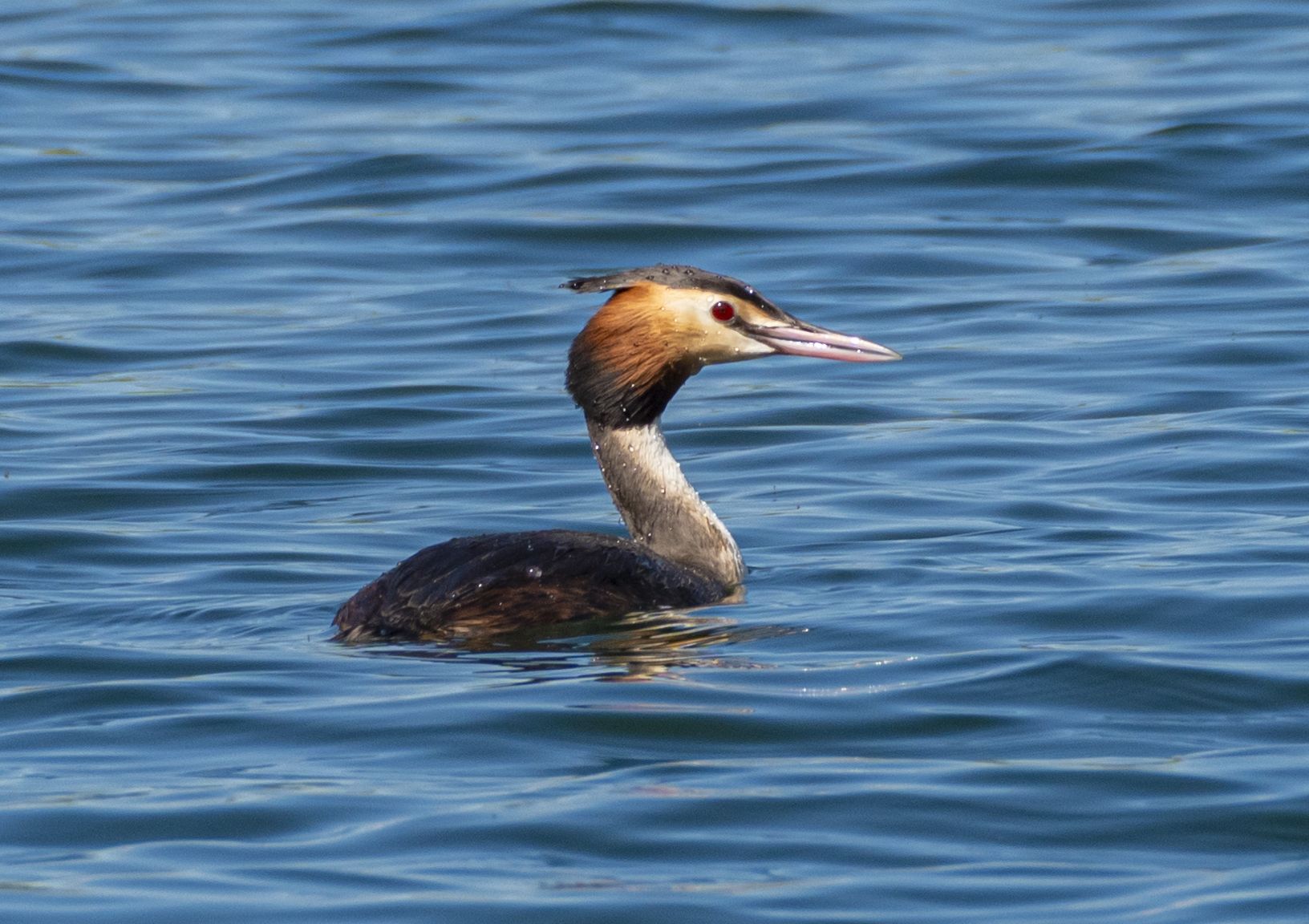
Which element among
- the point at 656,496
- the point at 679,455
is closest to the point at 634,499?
the point at 656,496

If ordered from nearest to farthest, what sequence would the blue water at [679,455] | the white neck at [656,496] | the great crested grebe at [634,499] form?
1. the blue water at [679,455]
2. the great crested grebe at [634,499]
3. the white neck at [656,496]

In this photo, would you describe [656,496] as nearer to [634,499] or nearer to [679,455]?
[634,499]

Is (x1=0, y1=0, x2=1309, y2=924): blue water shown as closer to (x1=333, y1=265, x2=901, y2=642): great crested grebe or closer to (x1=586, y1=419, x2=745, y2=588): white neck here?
(x1=333, y1=265, x2=901, y2=642): great crested grebe

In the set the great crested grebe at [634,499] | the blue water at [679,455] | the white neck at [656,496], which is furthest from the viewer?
the white neck at [656,496]

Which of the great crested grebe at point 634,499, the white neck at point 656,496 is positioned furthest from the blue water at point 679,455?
the white neck at point 656,496

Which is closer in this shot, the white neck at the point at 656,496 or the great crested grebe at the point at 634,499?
the great crested grebe at the point at 634,499

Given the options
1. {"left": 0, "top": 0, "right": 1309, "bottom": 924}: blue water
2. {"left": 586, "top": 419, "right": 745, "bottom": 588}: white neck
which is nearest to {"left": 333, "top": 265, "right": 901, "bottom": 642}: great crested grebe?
{"left": 586, "top": 419, "right": 745, "bottom": 588}: white neck

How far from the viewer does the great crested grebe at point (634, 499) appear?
24.5ft

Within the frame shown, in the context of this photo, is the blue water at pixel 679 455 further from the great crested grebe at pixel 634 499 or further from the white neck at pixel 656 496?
the white neck at pixel 656 496

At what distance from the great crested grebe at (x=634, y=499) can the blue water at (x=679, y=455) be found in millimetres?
189

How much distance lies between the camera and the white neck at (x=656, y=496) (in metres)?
8.67

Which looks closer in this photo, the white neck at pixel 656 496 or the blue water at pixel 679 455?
the blue water at pixel 679 455

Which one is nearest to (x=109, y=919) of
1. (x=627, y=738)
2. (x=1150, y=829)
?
(x=627, y=738)

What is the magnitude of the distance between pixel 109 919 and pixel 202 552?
4.05m
